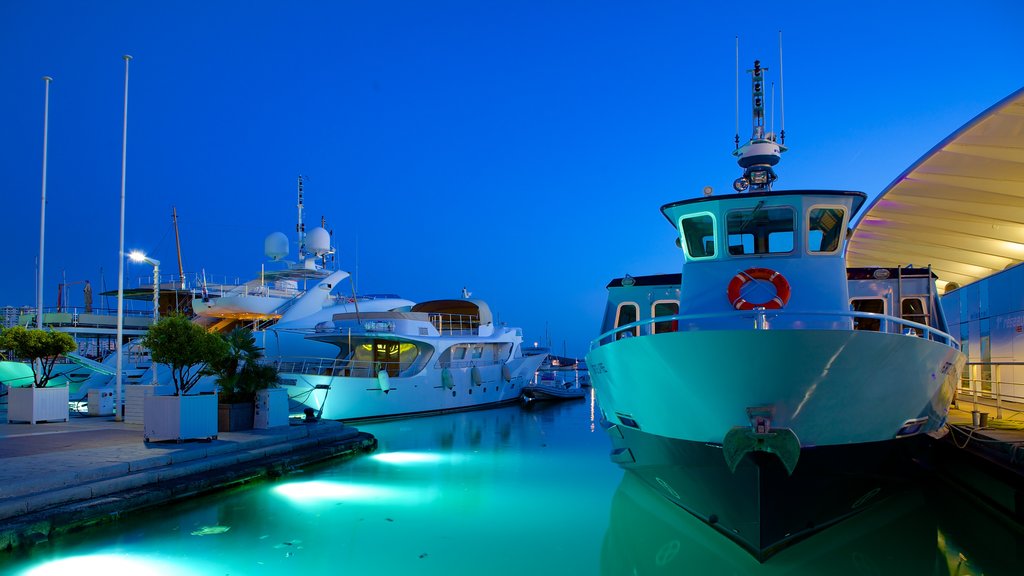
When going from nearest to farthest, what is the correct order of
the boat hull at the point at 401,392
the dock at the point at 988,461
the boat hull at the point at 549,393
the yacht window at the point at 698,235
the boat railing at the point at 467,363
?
the dock at the point at 988,461
the yacht window at the point at 698,235
the boat hull at the point at 401,392
the boat railing at the point at 467,363
the boat hull at the point at 549,393

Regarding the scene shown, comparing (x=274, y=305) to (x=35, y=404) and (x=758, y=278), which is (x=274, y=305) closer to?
(x=35, y=404)

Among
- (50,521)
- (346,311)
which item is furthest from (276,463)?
(346,311)

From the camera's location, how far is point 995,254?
19766 mm

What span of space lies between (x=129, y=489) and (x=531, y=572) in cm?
618

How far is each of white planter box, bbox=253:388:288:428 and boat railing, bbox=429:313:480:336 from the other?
15.0 m

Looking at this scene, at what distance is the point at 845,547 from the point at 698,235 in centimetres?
476

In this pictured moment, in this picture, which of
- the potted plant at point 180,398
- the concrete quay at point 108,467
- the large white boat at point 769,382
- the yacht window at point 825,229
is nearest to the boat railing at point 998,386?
the large white boat at point 769,382

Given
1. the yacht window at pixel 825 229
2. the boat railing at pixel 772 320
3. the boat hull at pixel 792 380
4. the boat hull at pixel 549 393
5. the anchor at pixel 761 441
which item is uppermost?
the yacht window at pixel 825 229

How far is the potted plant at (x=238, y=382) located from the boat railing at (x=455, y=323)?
15.5m

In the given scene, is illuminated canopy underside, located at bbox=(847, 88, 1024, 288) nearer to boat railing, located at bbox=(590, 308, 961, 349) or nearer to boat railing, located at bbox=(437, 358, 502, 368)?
boat railing, located at bbox=(590, 308, 961, 349)

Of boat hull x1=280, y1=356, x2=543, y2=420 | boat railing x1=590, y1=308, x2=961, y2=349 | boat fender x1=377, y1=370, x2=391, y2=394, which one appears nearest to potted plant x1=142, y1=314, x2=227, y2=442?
boat railing x1=590, y1=308, x2=961, y2=349

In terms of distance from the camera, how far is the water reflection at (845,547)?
8383 mm

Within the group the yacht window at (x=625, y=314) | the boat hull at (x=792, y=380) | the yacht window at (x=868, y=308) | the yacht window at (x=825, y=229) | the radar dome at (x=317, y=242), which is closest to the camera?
the boat hull at (x=792, y=380)

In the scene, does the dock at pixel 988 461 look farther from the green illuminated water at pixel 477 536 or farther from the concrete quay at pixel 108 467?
the concrete quay at pixel 108 467
